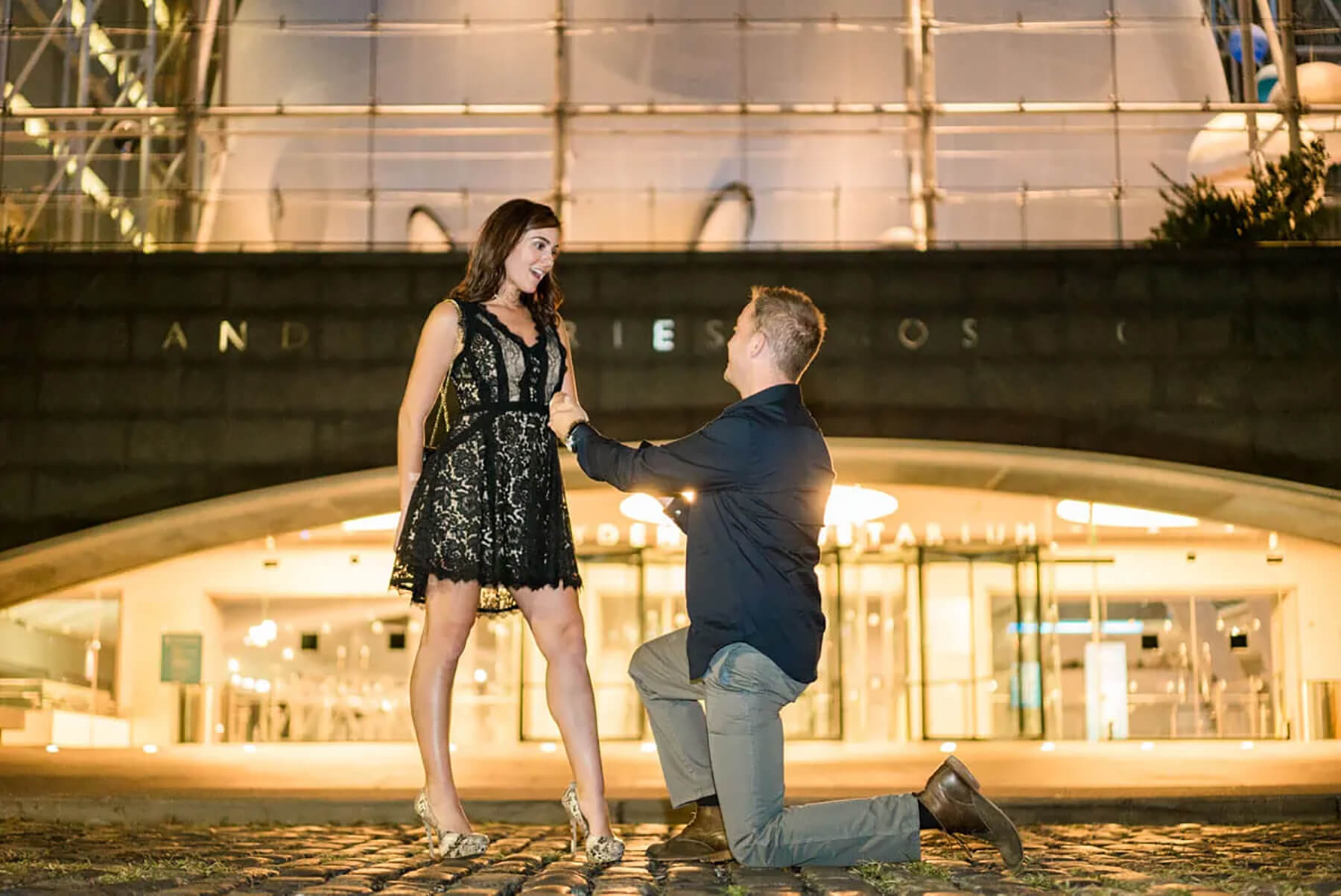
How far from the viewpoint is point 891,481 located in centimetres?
1193

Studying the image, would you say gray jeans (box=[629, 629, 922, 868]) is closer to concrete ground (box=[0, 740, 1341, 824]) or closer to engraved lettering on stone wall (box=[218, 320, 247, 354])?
concrete ground (box=[0, 740, 1341, 824])

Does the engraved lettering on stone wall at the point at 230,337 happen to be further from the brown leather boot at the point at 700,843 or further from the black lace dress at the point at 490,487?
the brown leather boot at the point at 700,843

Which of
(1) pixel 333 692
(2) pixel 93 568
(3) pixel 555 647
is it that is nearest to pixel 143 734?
(1) pixel 333 692

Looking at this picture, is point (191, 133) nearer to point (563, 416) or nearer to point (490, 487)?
point (490, 487)

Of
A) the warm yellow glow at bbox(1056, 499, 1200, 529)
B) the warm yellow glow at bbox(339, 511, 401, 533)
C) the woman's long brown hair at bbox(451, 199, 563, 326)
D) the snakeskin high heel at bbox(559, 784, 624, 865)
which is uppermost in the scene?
the warm yellow glow at bbox(1056, 499, 1200, 529)

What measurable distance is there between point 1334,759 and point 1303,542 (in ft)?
25.6

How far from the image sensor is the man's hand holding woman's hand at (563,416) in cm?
454

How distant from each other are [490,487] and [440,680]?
543mm

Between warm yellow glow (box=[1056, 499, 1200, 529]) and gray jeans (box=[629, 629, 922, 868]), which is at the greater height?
warm yellow glow (box=[1056, 499, 1200, 529])

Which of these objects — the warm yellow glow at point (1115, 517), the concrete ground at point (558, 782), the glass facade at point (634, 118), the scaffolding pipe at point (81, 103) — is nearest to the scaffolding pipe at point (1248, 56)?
the glass facade at point (634, 118)

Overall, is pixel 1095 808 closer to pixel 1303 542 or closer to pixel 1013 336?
pixel 1013 336

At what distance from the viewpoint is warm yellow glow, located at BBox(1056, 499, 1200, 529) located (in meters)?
19.1

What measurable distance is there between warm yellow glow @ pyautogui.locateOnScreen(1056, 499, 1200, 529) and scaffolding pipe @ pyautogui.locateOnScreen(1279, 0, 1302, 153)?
6.11 m

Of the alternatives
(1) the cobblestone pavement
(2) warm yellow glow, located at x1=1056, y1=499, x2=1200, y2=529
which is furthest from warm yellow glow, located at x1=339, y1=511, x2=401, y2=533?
(1) the cobblestone pavement
